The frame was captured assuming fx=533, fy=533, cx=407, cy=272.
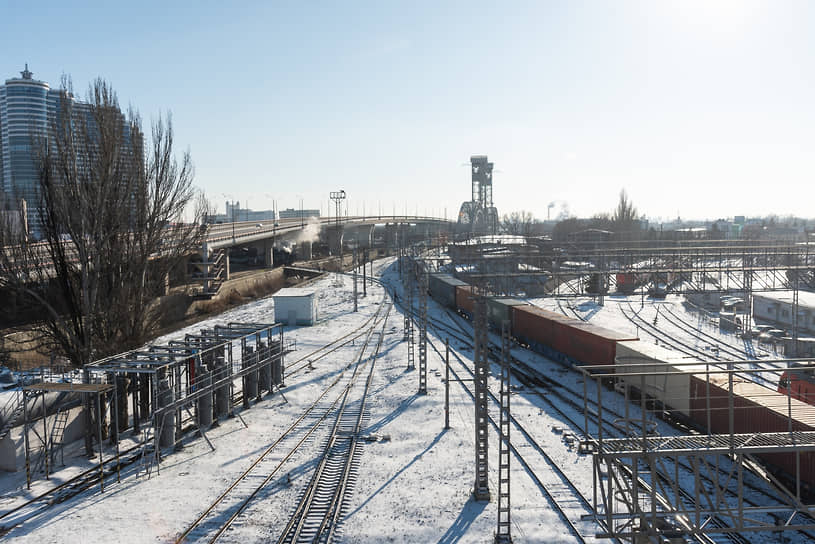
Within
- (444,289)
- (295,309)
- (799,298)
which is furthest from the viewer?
(444,289)

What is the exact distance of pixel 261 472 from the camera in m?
13.8

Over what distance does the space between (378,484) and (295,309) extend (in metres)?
25.1

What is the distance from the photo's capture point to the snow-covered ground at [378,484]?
10961 mm

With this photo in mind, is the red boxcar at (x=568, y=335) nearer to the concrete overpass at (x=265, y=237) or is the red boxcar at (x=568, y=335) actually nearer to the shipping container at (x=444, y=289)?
the shipping container at (x=444, y=289)

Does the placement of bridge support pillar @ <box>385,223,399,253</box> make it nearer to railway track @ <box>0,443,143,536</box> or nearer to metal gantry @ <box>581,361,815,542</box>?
metal gantry @ <box>581,361,815,542</box>

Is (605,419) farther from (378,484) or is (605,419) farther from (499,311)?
(499,311)

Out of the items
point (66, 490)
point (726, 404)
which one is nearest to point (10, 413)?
point (66, 490)

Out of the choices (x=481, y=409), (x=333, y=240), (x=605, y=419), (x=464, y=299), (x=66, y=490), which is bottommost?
(x=66, y=490)

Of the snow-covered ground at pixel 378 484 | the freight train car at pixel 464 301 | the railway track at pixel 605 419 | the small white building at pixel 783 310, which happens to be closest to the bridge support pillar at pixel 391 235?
the freight train car at pixel 464 301

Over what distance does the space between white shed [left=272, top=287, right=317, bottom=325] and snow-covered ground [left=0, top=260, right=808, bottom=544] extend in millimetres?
15960


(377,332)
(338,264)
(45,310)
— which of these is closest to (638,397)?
(377,332)

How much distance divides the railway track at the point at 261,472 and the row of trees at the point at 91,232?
24.6 ft

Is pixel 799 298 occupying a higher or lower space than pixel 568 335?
higher

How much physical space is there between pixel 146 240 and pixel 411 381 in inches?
466
